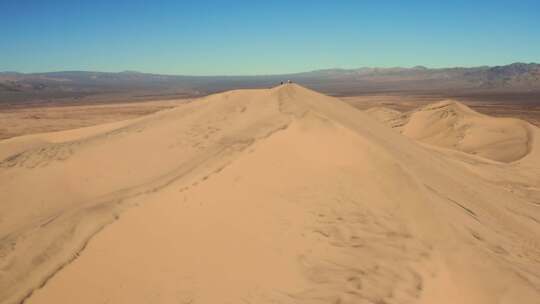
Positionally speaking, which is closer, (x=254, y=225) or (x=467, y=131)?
(x=254, y=225)

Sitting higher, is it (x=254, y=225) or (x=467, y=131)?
(x=254, y=225)

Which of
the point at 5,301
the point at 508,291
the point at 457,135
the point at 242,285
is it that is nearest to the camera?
the point at 5,301

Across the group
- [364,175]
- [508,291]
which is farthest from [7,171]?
[508,291]

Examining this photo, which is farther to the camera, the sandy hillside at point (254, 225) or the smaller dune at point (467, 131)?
the smaller dune at point (467, 131)

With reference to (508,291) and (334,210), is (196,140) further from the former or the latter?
(508,291)
